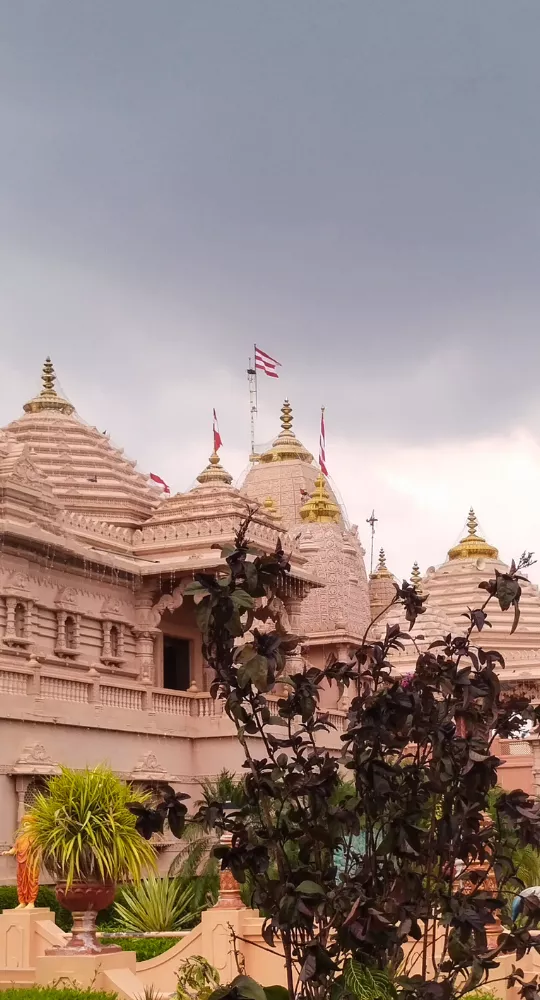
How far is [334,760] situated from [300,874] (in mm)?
758

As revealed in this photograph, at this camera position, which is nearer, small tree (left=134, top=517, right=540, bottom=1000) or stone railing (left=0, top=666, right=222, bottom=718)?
small tree (left=134, top=517, right=540, bottom=1000)

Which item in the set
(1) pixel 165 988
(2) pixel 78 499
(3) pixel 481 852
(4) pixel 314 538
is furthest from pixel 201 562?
(3) pixel 481 852

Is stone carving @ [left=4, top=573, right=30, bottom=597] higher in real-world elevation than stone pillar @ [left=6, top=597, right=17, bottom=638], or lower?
higher

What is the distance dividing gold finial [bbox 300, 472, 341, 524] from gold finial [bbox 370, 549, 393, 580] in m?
5.13

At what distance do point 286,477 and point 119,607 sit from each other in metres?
16.5

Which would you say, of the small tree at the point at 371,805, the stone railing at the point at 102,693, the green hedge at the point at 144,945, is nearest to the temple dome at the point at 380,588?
the stone railing at the point at 102,693

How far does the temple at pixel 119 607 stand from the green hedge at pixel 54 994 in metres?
7.49

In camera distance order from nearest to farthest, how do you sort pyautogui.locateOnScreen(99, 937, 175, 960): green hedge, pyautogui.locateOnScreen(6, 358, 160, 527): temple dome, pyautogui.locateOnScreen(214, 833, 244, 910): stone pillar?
1. pyautogui.locateOnScreen(214, 833, 244, 910): stone pillar
2. pyautogui.locateOnScreen(99, 937, 175, 960): green hedge
3. pyautogui.locateOnScreen(6, 358, 160, 527): temple dome

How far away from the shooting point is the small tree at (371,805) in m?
8.44

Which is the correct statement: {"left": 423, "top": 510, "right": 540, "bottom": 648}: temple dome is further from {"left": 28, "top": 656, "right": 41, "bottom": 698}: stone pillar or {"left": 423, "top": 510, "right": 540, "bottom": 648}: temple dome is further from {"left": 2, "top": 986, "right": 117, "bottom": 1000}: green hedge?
{"left": 2, "top": 986, "right": 117, "bottom": 1000}: green hedge

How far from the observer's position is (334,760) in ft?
29.5

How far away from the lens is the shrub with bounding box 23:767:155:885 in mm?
16203

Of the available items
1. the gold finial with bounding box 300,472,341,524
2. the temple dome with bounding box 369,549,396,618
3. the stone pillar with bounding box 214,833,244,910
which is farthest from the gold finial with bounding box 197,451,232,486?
the stone pillar with bounding box 214,833,244,910

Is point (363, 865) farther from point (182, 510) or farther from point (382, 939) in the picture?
point (182, 510)
